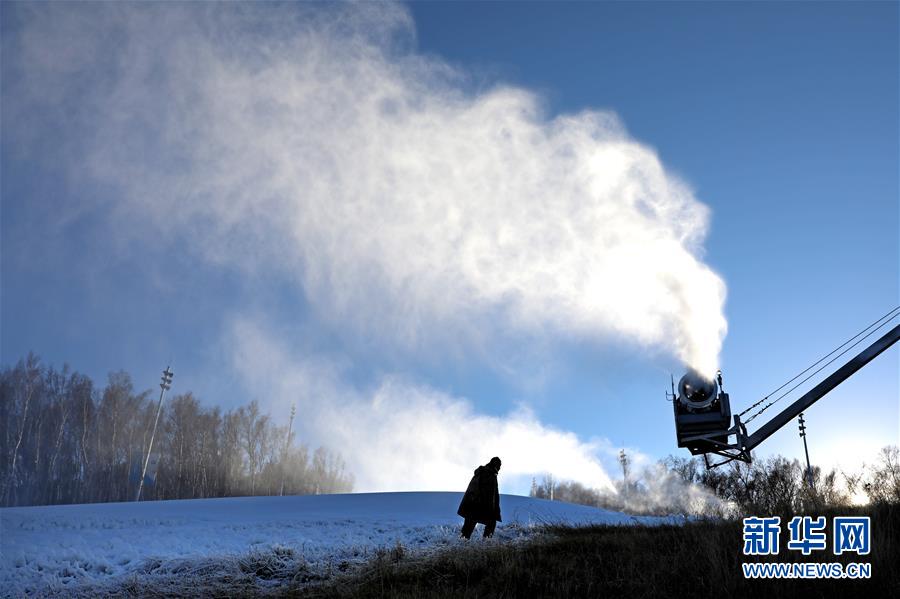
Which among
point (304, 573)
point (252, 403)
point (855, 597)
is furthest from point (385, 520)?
point (252, 403)

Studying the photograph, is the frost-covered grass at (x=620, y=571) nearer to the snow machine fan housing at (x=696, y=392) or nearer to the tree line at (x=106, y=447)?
the snow machine fan housing at (x=696, y=392)

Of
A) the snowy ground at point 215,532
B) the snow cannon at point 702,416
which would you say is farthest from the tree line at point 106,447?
the snow cannon at point 702,416

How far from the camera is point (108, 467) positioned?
51.2 metres

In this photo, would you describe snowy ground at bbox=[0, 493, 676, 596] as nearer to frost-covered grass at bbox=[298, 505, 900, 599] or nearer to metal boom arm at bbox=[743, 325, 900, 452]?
frost-covered grass at bbox=[298, 505, 900, 599]

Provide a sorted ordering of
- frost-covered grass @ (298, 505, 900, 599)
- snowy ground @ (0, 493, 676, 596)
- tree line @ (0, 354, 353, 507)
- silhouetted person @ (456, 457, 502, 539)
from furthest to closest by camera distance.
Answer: tree line @ (0, 354, 353, 507)
silhouetted person @ (456, 457, 502, 539)
snowy ground @ (0, 493, 676, 596)
frost-covered grass @ (298, 505, 900, 599)

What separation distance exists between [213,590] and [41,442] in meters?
54.1

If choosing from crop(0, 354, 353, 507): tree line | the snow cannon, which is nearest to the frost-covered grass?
the snow cannon

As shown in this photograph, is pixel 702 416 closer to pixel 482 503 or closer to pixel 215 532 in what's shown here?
pixel 482 503

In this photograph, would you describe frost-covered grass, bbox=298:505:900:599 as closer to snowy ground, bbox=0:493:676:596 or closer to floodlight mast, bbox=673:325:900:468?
snowy ground, bbox=0:493:676:596

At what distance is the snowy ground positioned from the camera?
9.78 m

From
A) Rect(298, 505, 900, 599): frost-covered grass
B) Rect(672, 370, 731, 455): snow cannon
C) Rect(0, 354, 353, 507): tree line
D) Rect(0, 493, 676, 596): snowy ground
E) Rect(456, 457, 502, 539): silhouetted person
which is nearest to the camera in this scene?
Rect(298, 505, 900, 599): frost-covered grass

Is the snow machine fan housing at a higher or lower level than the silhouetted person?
higher

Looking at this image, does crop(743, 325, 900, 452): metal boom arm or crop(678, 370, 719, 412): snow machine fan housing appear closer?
crop(678, 370, 719, 412): snow machine fan housing

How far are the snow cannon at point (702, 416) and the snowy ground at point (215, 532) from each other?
2792 mm
